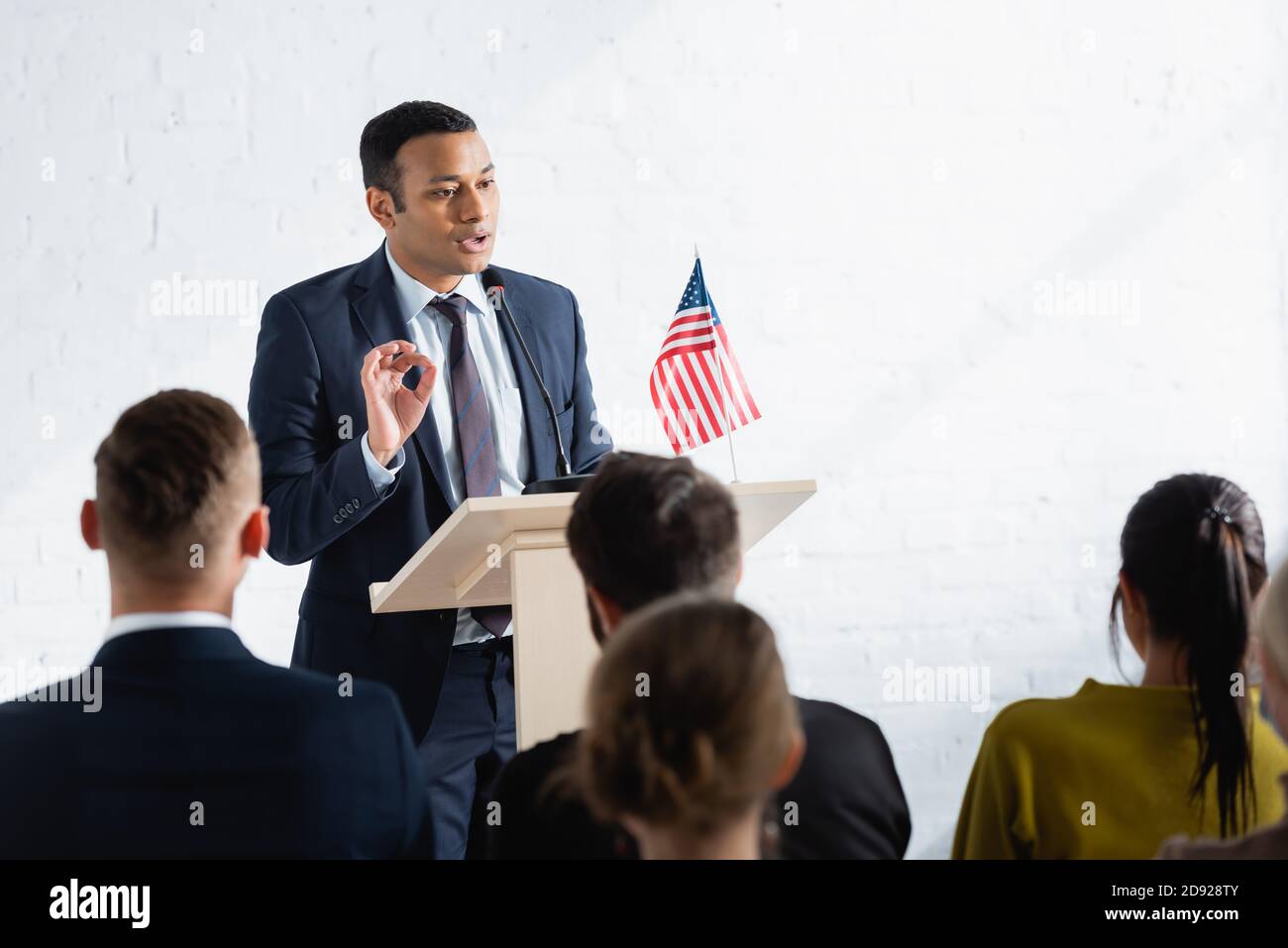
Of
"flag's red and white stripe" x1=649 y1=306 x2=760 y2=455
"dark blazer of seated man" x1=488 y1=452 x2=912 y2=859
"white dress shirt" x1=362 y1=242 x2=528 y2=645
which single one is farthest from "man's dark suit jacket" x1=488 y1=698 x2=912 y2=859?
"flag's red and white stripe" x1=649 y1=306 x2=760 y2=455

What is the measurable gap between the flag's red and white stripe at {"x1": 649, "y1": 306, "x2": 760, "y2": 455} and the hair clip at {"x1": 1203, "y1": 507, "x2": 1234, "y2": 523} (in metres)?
1.03

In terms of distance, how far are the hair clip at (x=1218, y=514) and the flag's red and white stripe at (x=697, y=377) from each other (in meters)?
1.03

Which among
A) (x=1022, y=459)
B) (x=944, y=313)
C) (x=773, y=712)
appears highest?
(x=944, y=313)

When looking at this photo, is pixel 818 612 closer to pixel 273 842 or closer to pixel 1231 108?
Result: pixel 1231 108

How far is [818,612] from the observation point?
3.52 meters

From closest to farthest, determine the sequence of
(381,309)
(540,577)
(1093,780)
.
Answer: (1093,780)
(540,577)
(381,309)

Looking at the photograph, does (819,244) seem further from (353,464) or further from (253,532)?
(253,532)

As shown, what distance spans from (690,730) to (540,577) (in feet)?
2.31

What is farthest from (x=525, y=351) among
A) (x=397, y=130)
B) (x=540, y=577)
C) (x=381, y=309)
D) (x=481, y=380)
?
(x=540, y=577)

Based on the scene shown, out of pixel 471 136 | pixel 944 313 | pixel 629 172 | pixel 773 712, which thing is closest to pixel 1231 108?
pixel 944 313

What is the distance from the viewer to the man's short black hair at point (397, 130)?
8.09ft

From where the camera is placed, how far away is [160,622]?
1265mm
